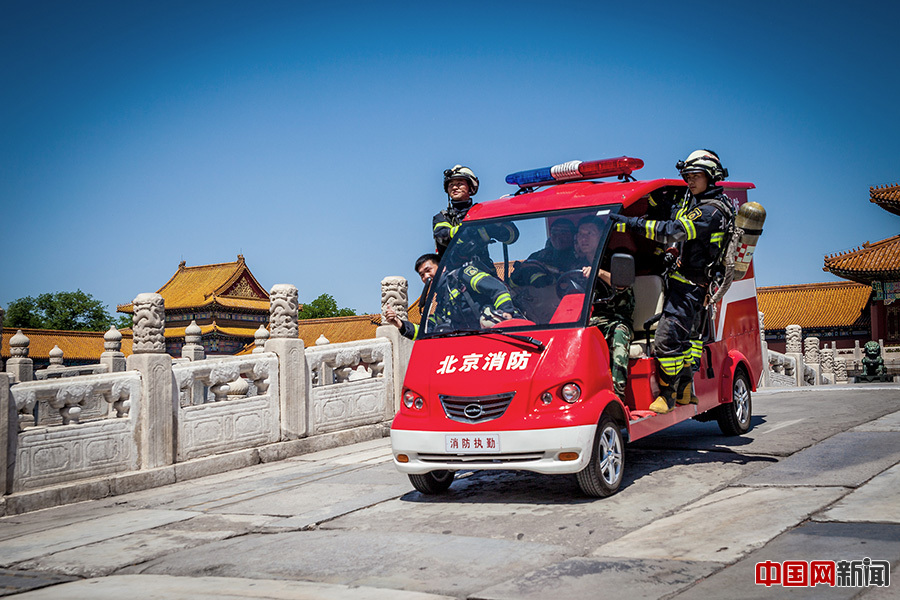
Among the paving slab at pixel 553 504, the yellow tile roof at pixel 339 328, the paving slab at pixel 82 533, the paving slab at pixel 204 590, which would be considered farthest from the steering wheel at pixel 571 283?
the yellow tile roof at pixel 339 328

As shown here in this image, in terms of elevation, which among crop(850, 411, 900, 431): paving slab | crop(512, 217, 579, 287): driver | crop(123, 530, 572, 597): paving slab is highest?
crop(512, 217, 579, 287): driver

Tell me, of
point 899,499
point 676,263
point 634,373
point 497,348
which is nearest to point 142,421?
point 497,348

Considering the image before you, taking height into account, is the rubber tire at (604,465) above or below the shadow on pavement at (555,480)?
above

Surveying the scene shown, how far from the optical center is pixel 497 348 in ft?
20.7

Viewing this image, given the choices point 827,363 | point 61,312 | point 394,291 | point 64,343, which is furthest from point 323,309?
point 394,291

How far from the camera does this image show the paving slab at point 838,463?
618 cm

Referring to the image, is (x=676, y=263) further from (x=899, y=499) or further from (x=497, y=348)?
(x=899, y=499)

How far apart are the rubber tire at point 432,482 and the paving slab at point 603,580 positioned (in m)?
2.16

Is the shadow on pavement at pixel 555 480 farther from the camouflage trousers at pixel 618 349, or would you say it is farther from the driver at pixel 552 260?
the driver at pixel 552 260

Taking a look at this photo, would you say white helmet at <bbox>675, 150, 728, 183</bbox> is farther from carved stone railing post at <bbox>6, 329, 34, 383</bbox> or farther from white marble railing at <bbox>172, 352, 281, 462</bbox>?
carved stone railing post at <bbox>6, 329, 34, 383</bbox>

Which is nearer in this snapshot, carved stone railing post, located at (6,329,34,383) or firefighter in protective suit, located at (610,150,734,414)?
firefighter in protective suit, located at (610,150,734,414)

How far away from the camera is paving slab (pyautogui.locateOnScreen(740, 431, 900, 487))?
6176 mm

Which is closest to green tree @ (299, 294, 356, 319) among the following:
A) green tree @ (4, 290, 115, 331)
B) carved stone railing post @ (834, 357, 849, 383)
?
green tree @ (4, 290, 115, 331)

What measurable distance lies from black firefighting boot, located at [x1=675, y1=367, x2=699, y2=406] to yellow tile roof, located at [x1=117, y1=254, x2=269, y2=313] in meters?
41.3
